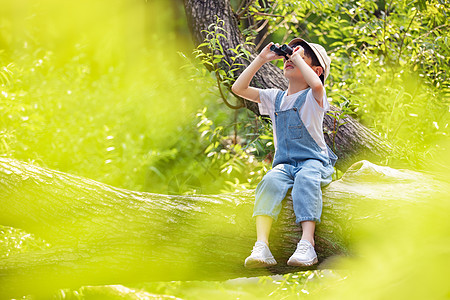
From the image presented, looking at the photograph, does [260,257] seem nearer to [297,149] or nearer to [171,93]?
[297,149]

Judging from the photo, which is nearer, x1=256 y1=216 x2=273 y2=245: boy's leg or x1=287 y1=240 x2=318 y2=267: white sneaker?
x1=287 y1=240 x2=318 y2=267: white sneaker

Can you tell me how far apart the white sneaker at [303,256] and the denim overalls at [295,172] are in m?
0.11

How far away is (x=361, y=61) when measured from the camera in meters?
4.10

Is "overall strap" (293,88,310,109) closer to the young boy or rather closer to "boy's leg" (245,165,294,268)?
the young boy

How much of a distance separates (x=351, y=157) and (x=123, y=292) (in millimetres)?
2197

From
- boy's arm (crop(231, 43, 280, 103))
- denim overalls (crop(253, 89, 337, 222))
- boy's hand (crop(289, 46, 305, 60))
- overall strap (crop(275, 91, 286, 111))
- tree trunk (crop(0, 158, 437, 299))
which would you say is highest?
boy's hand (crop(289, 46, 305, 60))

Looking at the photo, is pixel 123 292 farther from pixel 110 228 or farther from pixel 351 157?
pixel 351 157

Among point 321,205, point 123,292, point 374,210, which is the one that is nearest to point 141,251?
point 321,205

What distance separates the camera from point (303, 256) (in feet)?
6.37

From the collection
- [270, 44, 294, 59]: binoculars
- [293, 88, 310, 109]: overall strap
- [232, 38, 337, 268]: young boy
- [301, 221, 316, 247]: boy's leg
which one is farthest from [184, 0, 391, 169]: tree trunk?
[301, 221, 316, 247]: boy's leg

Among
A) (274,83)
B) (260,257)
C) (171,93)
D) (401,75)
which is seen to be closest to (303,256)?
(260,257)

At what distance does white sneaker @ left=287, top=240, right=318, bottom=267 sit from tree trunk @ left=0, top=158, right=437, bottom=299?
154 millimetres

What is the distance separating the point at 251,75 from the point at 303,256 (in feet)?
3.14

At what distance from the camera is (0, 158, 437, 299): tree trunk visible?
2266mm
